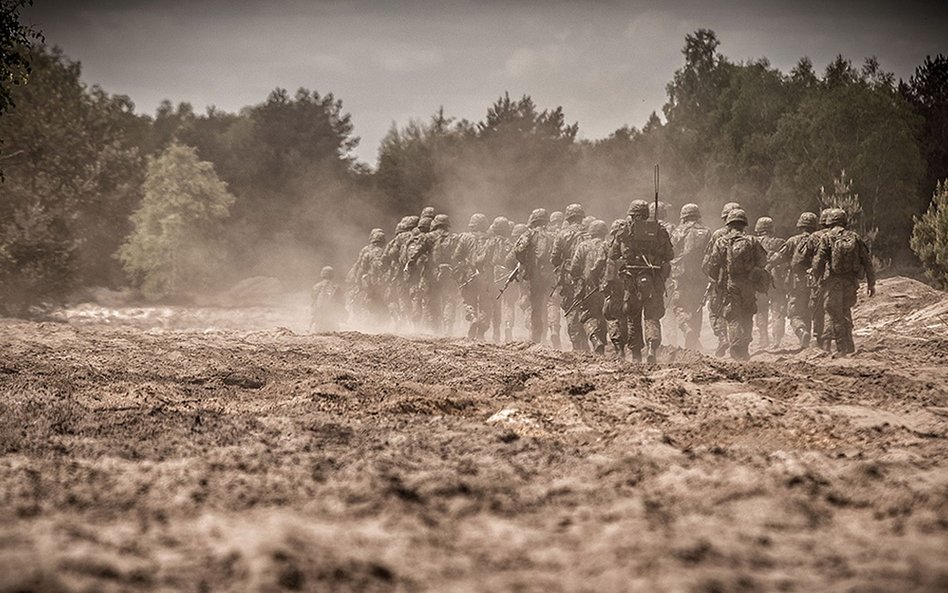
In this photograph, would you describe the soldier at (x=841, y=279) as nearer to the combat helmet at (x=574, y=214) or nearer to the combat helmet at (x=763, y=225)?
the combat helmet at (x=763, y=225)

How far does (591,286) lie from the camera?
13.4m

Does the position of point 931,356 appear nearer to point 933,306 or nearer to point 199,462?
point 933,306

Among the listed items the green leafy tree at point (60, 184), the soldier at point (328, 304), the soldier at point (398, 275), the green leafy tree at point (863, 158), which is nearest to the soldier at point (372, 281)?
the soldier at point (398, 275)

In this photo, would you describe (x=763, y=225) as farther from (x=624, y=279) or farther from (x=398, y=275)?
(x=398, y=275)

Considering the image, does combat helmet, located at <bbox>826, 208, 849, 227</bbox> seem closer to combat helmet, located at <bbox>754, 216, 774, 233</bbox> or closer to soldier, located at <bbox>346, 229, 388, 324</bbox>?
combat helmet, located at <bbox>754, 216, 774, 233</bbox>

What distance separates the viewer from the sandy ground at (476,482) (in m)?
3.22

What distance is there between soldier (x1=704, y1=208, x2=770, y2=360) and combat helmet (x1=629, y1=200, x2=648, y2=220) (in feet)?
5.05

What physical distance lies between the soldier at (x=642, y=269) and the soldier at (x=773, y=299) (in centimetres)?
426

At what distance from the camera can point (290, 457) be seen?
5164 millimetres

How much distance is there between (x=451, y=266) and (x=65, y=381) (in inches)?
413

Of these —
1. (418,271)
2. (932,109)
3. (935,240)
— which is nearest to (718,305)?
(418,271)

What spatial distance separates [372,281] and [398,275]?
1219mm

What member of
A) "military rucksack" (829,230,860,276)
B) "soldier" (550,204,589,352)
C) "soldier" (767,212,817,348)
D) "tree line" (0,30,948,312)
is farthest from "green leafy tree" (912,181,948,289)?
"soldier" (550,204,589,352)

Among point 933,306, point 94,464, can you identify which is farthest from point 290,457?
point 933,306
